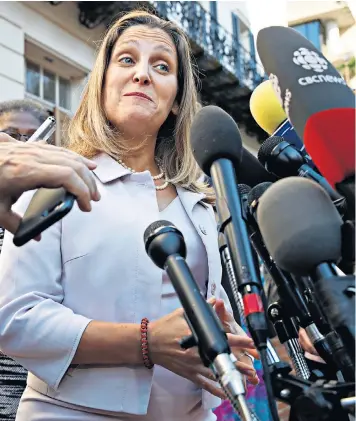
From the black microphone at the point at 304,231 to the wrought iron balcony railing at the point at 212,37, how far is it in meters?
8.80

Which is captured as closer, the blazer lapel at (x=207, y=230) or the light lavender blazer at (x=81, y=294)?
the light lavender blazer at (x=81, y=294)

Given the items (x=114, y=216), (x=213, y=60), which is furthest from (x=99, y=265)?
(x=213, y=60)

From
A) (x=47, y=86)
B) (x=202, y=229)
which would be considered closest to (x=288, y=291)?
(x=202, y=229)

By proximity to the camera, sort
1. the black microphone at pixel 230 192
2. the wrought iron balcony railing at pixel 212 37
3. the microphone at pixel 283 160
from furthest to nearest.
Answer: the wrought iron balcony railing at pixel 212 37 → the microphone at pixel 283 160 → the black microphone at pixel 230 192

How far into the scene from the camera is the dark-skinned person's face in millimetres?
2139

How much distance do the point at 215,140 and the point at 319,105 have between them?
0.65ft

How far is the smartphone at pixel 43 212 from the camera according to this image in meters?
0.76

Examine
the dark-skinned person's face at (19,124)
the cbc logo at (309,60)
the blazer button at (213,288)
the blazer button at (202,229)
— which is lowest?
the blazer button at (213,288)

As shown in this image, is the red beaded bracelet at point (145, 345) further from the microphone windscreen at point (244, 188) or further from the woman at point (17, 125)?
the woman at point (17, 125)

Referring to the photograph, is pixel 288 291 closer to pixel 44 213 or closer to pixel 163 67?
pixel 44 213

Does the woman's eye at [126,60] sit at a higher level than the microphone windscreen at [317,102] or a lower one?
higher

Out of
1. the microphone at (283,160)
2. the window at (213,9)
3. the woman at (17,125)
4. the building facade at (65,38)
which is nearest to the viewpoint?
the microphone at (283,160)

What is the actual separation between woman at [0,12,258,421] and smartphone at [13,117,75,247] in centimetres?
37

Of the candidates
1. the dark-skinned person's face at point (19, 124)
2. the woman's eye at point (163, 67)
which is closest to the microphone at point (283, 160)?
the woman's eye at point (163, 67)
